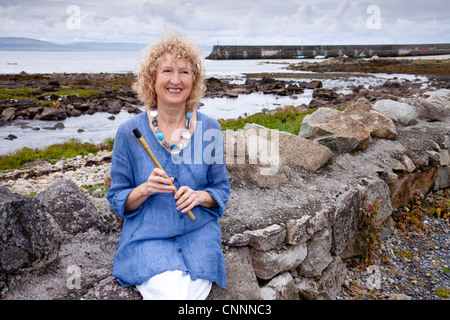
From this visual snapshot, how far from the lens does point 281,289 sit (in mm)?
3576

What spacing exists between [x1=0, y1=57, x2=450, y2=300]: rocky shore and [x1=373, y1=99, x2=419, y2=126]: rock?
2 cm

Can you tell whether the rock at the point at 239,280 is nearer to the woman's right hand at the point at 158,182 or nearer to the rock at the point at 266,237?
the rock at the point at 266,237

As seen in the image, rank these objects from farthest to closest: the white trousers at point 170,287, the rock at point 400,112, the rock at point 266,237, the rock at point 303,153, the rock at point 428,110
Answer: the rock at point 428,110 → the rock at point 400,112 → the rock at point 303,153 → the rock at point 266,237 → the white trousers at point 170,287

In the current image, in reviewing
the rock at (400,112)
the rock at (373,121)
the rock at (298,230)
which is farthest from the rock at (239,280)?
the rock at (400,112)

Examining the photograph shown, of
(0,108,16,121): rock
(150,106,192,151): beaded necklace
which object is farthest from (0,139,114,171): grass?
(0,108,16,121): rock

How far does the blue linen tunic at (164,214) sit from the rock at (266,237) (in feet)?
2.63

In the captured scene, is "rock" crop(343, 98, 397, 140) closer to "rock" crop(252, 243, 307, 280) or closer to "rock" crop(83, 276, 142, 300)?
"rock" crop(252, 243, 307, 280)

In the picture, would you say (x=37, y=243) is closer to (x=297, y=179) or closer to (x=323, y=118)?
(x=297, y=179)

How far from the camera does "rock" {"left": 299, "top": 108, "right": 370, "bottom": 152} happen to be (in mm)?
5766

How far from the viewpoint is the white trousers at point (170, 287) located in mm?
2301

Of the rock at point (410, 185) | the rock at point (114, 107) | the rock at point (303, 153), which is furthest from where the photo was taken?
the rock at point (114, 107)

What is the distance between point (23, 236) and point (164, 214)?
1.02 meters

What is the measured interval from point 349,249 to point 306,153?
1.45m
